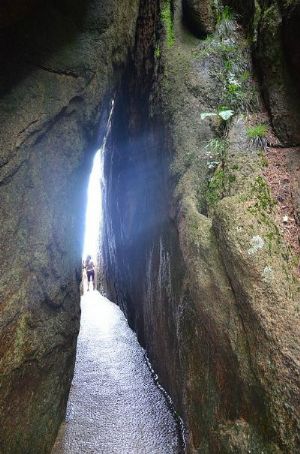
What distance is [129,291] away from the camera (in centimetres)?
1016

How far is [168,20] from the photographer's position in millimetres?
5992

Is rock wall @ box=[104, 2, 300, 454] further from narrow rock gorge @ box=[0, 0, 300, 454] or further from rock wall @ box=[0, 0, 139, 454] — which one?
rock wall @ box=[0, 0, 139, 454]

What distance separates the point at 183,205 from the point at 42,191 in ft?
5.86

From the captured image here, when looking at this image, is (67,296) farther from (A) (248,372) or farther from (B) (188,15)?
(B) (188,15)

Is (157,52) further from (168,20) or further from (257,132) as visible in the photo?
(257,132)

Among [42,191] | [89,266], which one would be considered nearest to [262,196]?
[42,191]

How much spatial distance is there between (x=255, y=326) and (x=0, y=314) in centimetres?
252

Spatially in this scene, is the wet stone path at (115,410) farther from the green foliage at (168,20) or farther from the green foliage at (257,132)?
the green foliage at (168,20)

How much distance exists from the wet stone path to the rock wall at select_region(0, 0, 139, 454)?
0.42m

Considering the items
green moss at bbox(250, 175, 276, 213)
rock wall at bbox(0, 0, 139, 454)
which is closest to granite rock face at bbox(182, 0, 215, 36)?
rock wall at bbox(0, 0, 139, 454)

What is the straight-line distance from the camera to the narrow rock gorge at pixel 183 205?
3.23 metres

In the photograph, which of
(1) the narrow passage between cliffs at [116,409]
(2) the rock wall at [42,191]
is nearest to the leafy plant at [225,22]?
(2) the rock wall at [42,191]

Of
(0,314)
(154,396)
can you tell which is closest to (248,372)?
(0,314)

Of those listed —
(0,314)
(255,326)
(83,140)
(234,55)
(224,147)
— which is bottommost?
(255,326)
